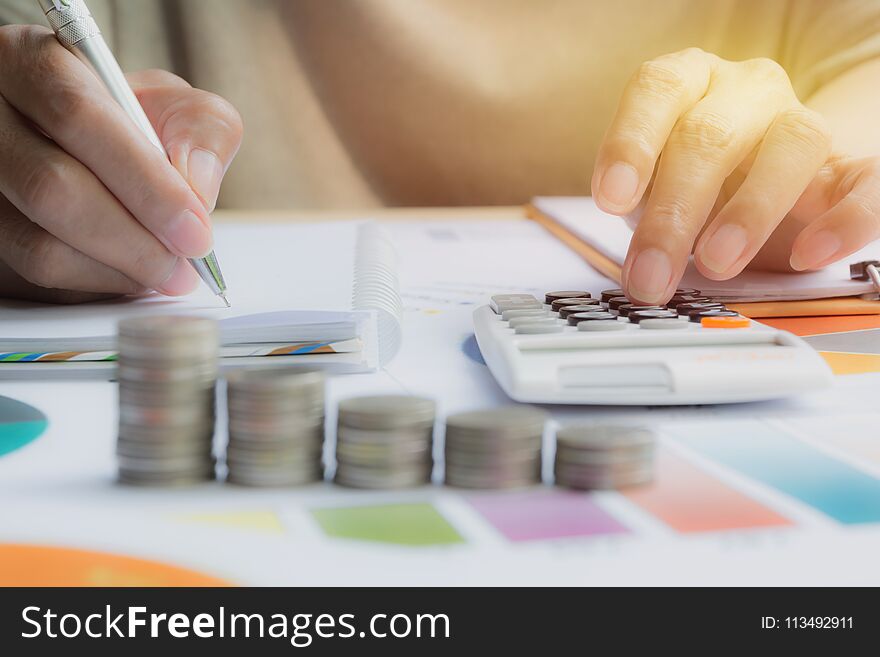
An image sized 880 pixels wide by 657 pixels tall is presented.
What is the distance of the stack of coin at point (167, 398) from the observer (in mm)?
386

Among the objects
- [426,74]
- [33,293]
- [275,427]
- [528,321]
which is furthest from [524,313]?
[426,74]

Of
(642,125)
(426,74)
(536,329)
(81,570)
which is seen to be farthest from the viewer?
(426,74)

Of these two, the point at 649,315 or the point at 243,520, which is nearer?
the point at 243,520

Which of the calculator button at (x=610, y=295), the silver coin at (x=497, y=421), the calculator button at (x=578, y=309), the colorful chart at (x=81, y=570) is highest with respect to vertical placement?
the calculator button at (x=610, y=295)

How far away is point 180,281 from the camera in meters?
0.70

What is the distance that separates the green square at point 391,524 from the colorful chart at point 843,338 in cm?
34

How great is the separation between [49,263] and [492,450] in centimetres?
42

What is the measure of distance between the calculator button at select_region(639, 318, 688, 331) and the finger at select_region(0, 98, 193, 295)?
32 centimetres

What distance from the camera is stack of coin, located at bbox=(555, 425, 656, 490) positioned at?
40 centimetres

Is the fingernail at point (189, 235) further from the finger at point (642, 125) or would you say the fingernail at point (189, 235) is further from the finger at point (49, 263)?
the finger at point (642, 125)

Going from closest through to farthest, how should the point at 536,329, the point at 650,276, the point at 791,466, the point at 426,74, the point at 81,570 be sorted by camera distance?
1. the point at 81,570
2. the point at 791,466
3. the point at 536,329
4. the point at 650,276
5. the point at 426,74

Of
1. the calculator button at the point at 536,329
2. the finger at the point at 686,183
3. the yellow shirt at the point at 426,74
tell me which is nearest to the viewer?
the calculator button at the point at 536,329

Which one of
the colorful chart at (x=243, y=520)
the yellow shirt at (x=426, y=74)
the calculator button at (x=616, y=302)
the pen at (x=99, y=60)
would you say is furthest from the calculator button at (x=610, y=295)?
the yellow shirt at (x=426, y=74)

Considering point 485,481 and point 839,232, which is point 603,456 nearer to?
point 485,481
